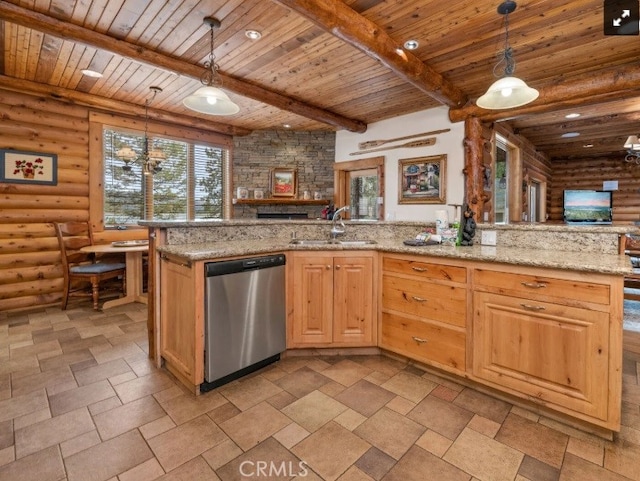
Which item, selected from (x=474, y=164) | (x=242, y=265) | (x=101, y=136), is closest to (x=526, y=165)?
(x=474, y=164)

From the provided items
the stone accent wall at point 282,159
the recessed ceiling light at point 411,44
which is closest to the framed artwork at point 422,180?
the stone accent wall at point 282,159

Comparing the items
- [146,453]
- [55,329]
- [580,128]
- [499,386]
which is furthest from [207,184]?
[580,128]

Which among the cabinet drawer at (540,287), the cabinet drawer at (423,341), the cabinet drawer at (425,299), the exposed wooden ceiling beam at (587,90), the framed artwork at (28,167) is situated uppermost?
the exposed wooden ceiling beam at (587,90)

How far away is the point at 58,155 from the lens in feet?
13.7

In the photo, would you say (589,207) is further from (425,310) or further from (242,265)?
(242,265)

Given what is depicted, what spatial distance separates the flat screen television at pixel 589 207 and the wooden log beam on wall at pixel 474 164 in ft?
19.1

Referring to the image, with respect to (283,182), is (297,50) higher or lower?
higher

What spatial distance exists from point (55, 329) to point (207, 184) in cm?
316

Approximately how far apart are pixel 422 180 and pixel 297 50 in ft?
8.25

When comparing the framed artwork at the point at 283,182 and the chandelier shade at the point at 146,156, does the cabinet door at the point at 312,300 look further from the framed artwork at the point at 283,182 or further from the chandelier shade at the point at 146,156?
the framed artwork at the point at 283,182

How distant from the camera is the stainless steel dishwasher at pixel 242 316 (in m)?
2.10

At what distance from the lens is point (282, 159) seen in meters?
5.95

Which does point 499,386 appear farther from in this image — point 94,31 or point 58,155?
point 58,155

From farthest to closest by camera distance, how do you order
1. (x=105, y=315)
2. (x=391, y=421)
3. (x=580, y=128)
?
(x=580, y=128) < (x=105, y=315) < (x=391, y=421)
